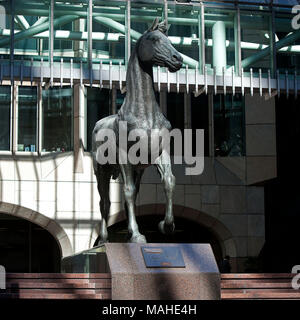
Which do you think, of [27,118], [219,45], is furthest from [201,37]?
[27,118]

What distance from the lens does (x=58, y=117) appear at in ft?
96.1

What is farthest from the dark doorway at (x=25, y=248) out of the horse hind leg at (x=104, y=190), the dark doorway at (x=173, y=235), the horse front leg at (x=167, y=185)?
the horse front leg at (x=167, y=185)

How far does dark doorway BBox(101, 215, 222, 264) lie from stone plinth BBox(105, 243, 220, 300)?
19.1 metres

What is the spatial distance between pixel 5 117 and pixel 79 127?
2599 millimetres

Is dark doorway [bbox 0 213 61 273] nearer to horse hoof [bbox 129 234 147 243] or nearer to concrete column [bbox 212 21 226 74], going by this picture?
concrete column [bbox 212 21 226 74]

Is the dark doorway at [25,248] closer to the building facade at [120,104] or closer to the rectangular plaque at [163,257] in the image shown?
the building facade at [120,104]

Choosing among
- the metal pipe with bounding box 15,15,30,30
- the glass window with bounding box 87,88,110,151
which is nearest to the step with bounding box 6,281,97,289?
the metal pipe with bounding box 15,15,30,30

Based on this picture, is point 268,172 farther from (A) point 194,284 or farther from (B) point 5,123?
(A) point 194,284

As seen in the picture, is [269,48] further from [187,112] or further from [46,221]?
[46,221]

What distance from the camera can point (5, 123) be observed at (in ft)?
94.8

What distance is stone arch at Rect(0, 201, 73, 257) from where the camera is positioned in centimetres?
2845

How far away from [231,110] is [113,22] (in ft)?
26.4
